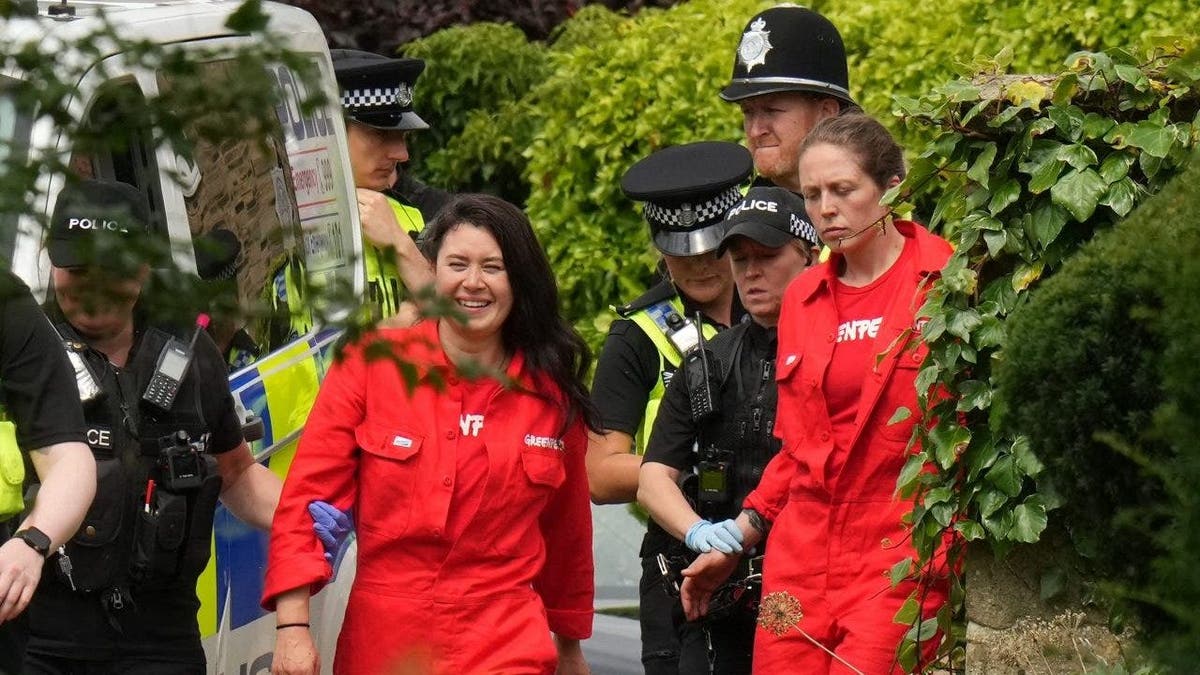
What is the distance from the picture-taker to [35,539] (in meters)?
4.46

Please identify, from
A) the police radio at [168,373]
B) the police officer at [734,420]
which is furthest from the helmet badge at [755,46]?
the police radio at [168,373]

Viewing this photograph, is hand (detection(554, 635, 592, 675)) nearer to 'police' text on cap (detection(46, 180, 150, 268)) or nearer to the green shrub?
'police' text on cap (detection(46, 180, 150, 268))

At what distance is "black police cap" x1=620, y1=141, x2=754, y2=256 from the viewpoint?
587 cm

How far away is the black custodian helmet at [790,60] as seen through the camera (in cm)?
600

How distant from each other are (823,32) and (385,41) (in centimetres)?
719

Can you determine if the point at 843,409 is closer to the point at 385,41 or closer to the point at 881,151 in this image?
the point at 881,151

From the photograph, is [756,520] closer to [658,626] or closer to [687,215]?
[658,626]

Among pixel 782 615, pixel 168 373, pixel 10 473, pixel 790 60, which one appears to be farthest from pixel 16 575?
pixel 790 60

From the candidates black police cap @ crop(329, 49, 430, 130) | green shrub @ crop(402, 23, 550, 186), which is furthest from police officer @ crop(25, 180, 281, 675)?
green shrub @ crop(402, 23, 550, 186)

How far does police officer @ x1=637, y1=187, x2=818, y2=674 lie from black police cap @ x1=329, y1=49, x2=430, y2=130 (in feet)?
6.86

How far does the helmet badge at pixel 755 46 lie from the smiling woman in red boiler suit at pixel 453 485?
1214mm

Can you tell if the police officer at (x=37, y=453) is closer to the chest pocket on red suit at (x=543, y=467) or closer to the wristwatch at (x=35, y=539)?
the wristwatch at (x=35, y=539)

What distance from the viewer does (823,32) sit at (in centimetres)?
619

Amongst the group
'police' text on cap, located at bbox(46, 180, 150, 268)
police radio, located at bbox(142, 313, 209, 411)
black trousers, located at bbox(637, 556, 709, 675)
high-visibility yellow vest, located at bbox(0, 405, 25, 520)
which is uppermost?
'police' text on cap, located at bbox(46, 180, 150, 268)
